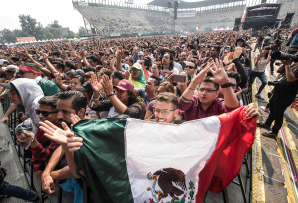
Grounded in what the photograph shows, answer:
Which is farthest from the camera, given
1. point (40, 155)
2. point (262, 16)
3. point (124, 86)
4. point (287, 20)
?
point (262, 16)

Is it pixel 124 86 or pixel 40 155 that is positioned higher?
pixel 124 86

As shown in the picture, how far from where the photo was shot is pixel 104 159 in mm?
1426

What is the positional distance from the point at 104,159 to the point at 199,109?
161 cm

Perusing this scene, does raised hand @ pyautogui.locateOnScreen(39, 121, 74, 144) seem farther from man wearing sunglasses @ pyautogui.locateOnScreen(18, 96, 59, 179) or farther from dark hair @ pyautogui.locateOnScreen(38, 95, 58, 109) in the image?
dark hair @ pyautogui.locateOnScreen(38, 95, 58, 109)

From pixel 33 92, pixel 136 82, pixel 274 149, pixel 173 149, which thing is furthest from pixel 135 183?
pixel 274 149

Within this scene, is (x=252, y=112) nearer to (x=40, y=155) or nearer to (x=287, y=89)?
(x=40, y=155)

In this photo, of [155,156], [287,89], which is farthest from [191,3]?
[155,156]

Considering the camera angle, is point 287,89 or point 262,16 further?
point 262,16

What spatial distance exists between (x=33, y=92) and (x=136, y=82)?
7.88 feet

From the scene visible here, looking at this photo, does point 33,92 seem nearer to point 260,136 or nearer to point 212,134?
point 212,134

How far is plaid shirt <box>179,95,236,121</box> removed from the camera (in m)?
2.21

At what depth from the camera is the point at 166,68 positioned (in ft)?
16.4

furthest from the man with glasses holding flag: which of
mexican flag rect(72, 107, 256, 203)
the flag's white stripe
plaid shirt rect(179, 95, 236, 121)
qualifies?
the flag's white stripe

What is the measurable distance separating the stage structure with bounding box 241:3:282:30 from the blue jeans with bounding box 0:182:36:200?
1543 inches
